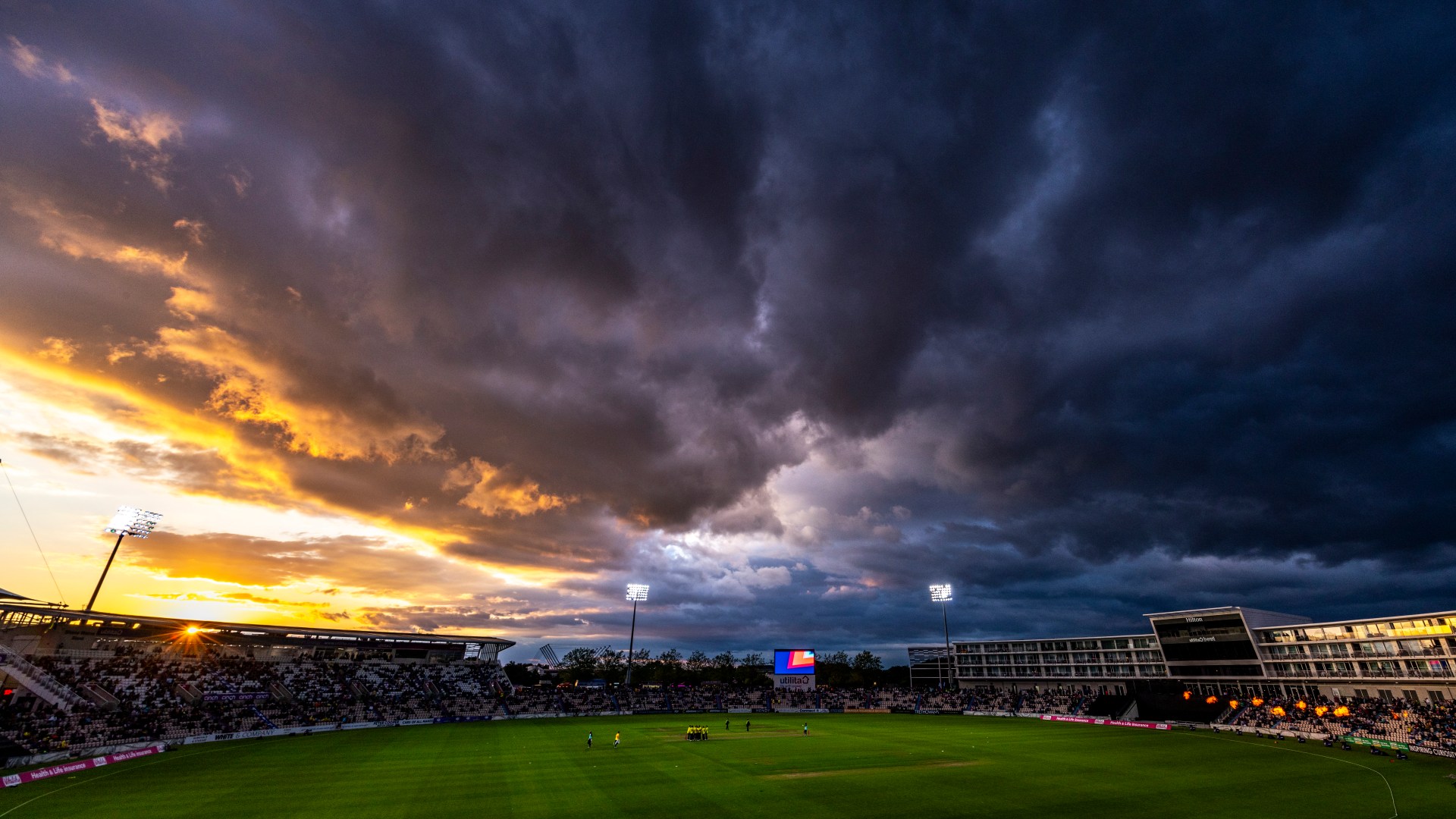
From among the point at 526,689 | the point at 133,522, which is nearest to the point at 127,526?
the point at 133,522

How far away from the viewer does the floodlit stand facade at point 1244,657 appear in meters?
71.7

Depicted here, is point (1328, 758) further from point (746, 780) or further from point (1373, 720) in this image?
point (746, 780)

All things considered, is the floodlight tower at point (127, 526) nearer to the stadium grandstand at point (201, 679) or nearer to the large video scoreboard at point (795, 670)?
the stadium grandstand at point (201, 679)

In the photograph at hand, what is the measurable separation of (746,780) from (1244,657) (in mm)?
101264

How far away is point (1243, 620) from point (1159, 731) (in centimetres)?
3636

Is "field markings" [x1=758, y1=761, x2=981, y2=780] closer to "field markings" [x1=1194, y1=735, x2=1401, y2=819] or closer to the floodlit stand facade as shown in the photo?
"field markings" [x1=1194, y1=735, x2=1401, y2=819]

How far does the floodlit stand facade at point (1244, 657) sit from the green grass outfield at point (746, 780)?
111 ft

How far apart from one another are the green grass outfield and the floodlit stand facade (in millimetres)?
33922

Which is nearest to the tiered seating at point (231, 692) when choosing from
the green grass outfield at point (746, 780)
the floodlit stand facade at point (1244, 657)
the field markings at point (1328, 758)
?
the green grass outfield at point (746, 780)

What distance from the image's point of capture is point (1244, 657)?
9325 centimetres

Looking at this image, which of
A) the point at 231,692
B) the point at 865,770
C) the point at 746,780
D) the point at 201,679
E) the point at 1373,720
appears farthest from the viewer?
the point at 201,679

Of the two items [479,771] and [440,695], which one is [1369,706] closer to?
[479,771]

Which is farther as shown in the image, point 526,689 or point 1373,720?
point 526,689

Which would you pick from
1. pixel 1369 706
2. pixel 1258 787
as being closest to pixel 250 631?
pixel 1258 787
